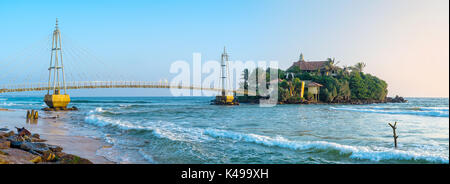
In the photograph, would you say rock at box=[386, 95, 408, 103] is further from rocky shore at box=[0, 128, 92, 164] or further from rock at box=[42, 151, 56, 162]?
rock at box=[42, 151, 56, 162]

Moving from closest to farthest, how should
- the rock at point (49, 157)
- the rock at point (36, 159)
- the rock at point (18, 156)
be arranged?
the rock at point (18, 156), the rock at point (36, 159), the rock at point (49, 157)

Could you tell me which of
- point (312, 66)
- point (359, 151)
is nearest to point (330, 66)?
point (312, 66)

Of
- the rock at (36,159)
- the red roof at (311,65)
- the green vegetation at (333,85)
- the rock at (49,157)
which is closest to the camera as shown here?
the rock at (36,159)

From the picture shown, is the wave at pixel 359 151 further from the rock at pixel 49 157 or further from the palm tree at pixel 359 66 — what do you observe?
the palm tree at pixel 359 66

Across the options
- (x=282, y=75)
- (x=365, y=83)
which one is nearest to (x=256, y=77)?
(x=282, y=75)

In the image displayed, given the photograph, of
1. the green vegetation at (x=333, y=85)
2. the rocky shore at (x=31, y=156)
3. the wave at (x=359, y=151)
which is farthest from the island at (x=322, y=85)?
the rocky shore at (x=31, y=156)

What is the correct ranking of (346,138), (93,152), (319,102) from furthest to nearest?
1. (319,102)
2. (346,138)
3. (93,152)
